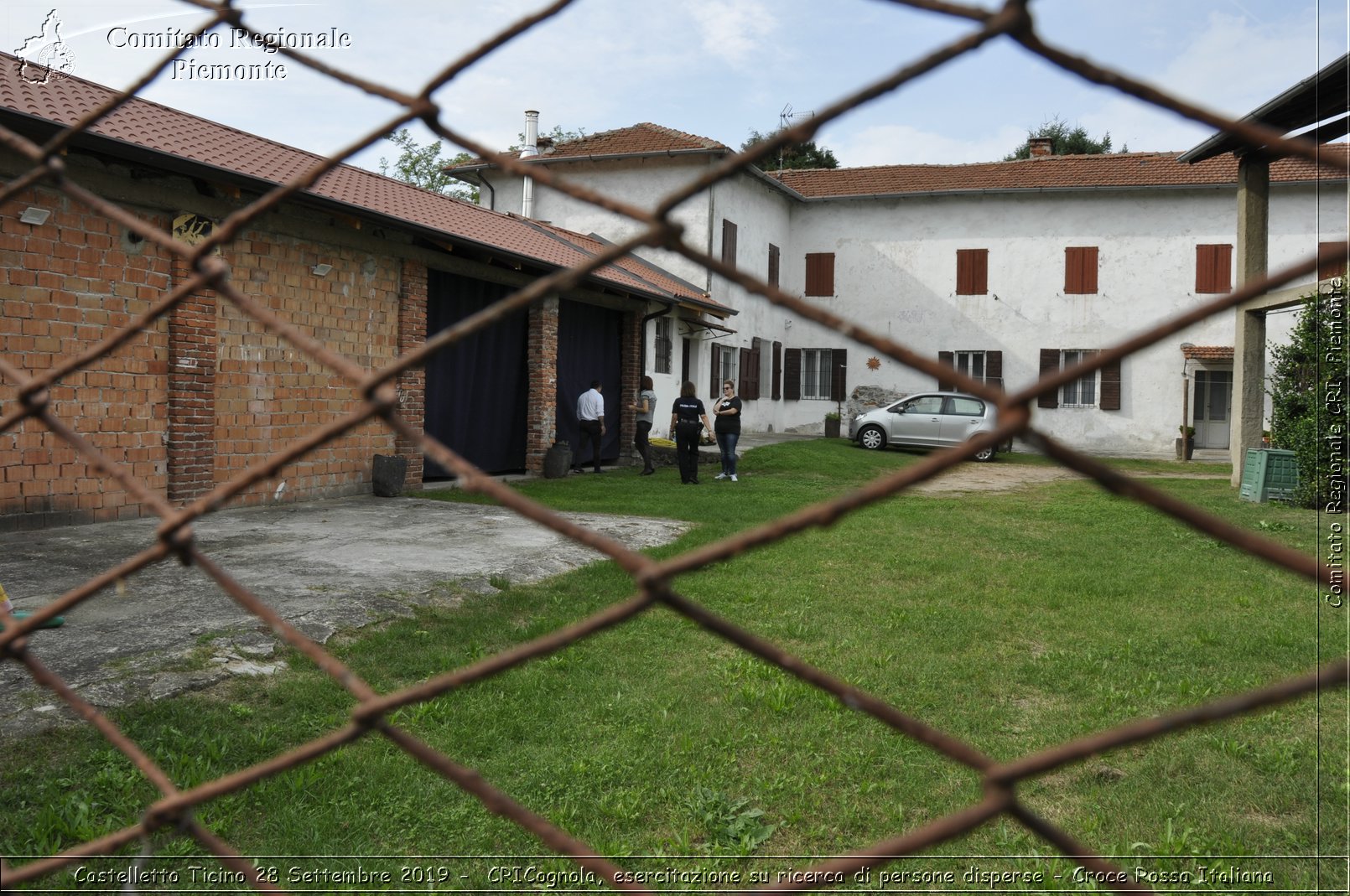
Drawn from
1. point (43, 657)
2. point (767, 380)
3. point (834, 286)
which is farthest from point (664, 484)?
point (834, 286)

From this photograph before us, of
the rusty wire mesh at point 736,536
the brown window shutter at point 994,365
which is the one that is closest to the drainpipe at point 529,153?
the brown window shutter at point 994,365

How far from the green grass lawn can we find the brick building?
204 centimetres

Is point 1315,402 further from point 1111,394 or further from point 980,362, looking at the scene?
point 980,362

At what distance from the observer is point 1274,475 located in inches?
460

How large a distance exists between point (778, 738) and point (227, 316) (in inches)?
307

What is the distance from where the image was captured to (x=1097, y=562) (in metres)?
7.95

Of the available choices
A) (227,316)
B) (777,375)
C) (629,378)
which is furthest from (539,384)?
(777,375)

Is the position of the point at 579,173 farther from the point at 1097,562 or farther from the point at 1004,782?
the point at 1004,782

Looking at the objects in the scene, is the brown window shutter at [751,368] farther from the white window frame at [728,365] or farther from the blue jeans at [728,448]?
the blue jeans at [728,448]

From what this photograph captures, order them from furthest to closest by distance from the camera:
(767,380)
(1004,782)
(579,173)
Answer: (767,380), (579,173), (1004,782)

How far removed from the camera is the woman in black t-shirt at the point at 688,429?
46.0 feet

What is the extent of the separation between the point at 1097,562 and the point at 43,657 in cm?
725

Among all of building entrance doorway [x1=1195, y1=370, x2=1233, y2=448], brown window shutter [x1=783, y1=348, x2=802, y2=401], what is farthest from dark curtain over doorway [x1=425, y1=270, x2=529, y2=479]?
building entrance doorway [x1=1195, y1=370, x2=1233, y2=448]

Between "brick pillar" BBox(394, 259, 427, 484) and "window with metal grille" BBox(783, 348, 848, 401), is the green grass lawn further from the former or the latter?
"window with metal grille" BBox(783, 348, 848, 401)
